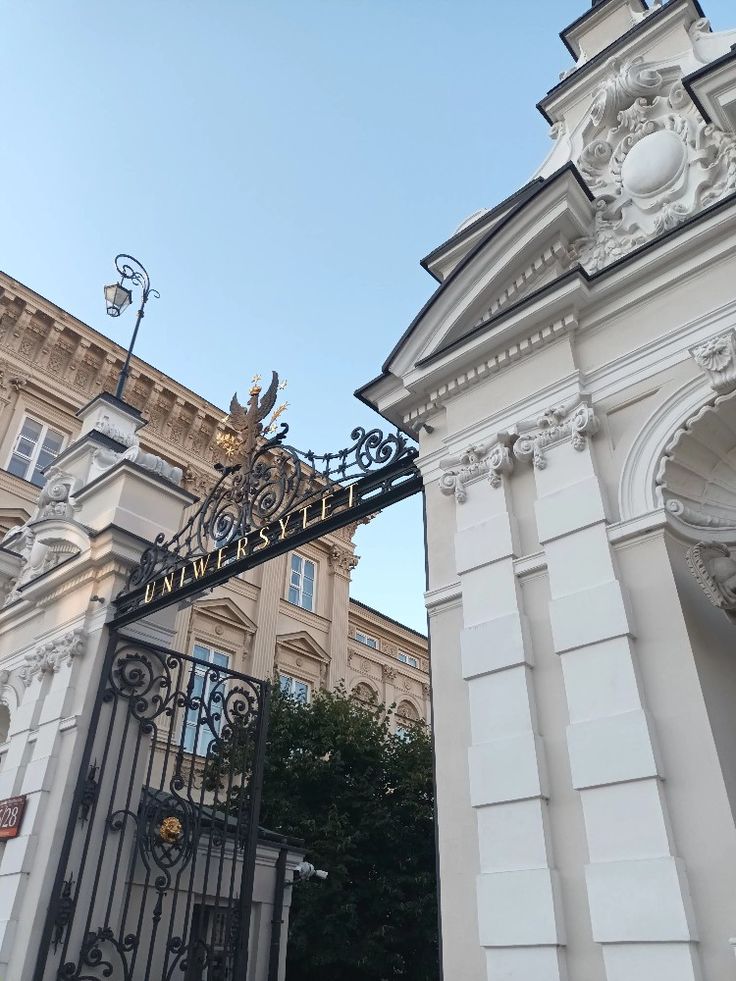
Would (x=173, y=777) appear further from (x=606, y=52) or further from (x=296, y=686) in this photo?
(x=296, y=686)

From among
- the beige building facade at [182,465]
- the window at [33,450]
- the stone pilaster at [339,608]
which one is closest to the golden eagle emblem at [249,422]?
the beige building facade at [182,465]

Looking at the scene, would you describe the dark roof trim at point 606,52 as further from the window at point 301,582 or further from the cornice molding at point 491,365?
the window at point 301,582

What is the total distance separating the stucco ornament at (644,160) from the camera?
6.05 m

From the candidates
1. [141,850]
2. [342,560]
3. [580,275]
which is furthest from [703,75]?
[342,560]

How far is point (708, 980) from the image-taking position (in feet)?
12.3

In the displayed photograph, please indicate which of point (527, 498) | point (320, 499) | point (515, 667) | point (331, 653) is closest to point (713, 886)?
point (515, 667)

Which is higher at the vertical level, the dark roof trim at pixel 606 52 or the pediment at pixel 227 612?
the pediment at pixel 227 612

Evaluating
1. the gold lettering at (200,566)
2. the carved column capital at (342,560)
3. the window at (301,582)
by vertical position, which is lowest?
the gold lettering at (200,566)

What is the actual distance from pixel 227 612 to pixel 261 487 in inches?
470

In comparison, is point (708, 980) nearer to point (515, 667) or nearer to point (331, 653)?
point (515, 667)

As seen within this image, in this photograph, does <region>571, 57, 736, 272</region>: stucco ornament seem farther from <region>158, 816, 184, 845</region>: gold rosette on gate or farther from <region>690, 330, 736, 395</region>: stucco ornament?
<region>158, 816, 184, 845</region>: gold rosette on gate

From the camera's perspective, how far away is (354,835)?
14.1 m

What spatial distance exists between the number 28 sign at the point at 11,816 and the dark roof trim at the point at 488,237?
16.4 feet

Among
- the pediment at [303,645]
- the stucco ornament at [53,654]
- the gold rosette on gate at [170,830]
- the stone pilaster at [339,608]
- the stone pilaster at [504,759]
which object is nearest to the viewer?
the stone pilaster at [504,759]
